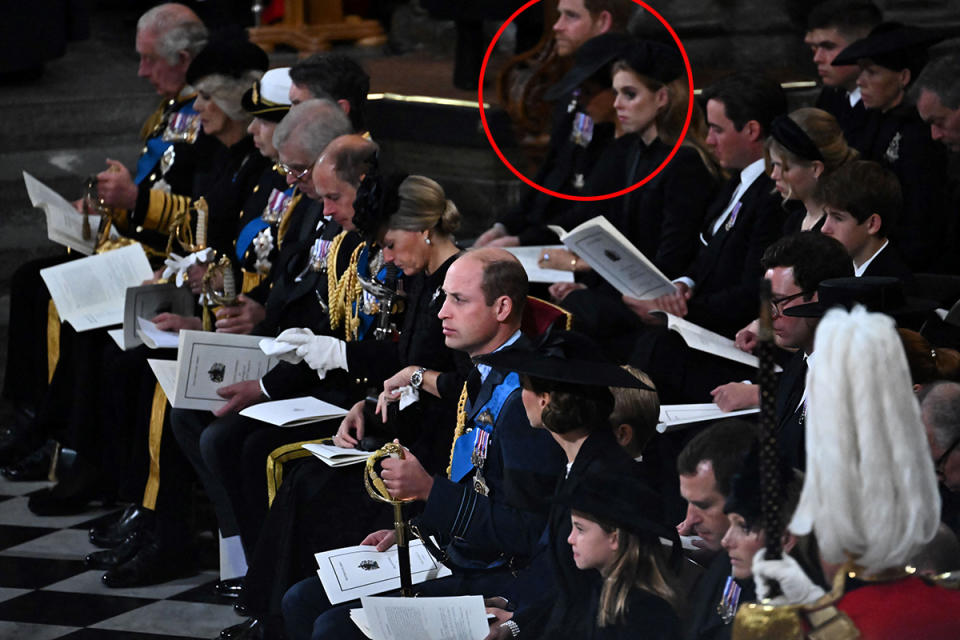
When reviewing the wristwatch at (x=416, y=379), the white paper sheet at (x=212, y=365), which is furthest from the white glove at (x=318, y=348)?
the wristwatch at (x=416, y=379)

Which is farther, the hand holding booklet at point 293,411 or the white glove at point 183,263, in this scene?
the white glove at point 183,263

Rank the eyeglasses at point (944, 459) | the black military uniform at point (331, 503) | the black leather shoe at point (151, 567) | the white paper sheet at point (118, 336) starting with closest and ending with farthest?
the eyeglasses at point (944, 459) → the black military uniform at point (331, 503) → the black leather shoe at point (151, 567) → the white paper sheet at point (118, 336)

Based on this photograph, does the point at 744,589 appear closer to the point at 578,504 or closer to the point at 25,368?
the point at 578,504

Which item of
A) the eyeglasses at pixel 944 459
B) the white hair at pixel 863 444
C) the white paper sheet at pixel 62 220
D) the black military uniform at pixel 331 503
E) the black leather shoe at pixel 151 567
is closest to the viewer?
the white hair at pixel 863 444

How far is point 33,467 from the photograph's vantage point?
6398mm

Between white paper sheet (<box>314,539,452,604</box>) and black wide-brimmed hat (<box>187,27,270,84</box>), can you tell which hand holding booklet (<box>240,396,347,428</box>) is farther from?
black wide-brimmed hat (<box>187,27,270,84</box>)

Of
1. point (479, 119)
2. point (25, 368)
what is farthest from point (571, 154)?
point (25, 368)

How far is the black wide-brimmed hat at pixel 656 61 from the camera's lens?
5402 millimetres

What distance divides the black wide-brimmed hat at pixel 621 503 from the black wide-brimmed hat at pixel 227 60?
11.8ft

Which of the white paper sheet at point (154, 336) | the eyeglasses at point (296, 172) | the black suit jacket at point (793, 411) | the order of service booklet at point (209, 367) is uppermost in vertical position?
the eyeglasses at point (296, 172)

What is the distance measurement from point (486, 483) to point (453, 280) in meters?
0.56

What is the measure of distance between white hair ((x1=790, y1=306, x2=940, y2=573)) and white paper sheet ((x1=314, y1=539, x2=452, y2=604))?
1.78 m

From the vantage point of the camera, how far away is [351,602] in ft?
12.1

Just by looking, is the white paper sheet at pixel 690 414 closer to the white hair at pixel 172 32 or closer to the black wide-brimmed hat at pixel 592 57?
the black wide-brimmed hat at pixel 592 57
